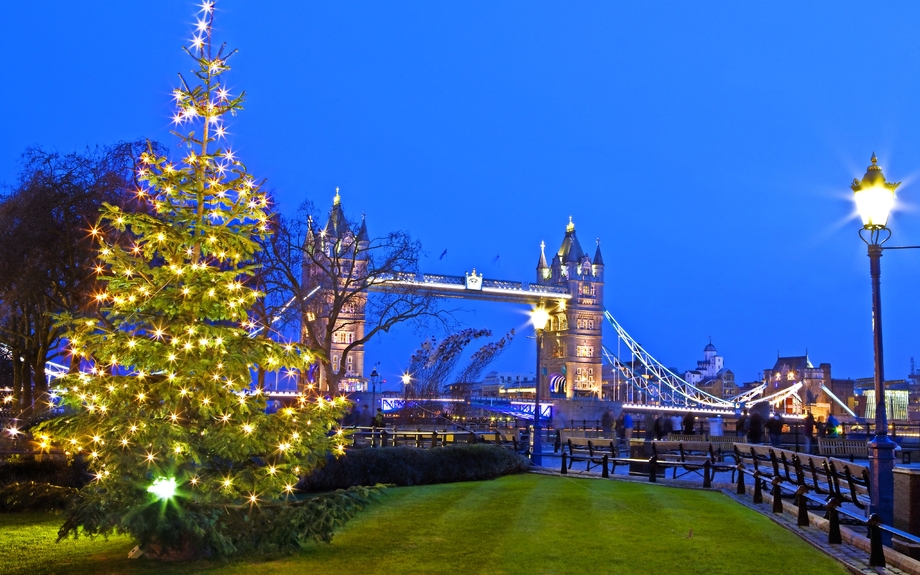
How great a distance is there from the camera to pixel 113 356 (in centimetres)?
859

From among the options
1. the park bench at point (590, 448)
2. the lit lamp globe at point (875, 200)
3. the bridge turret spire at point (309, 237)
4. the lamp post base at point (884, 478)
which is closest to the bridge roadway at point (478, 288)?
the bridge turret spire at point (309, 237)

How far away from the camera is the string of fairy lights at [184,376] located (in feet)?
27.4

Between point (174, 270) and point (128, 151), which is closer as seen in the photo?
point (174, 270)

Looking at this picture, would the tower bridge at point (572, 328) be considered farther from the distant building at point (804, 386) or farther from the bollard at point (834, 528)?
the bollard at point (834, 528)

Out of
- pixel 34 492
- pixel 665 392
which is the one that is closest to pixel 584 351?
pixel 665 392

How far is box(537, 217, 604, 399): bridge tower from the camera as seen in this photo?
103 metres

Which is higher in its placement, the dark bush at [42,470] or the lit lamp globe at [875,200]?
the lit lamp globe at [875,200]

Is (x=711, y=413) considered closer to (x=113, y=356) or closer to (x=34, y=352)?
(x=34, y=352)

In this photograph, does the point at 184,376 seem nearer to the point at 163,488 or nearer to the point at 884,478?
the point at 163,488

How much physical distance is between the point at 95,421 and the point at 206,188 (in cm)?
259

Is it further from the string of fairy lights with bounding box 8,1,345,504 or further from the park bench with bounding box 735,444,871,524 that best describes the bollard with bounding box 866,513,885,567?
the string of fairy lights with bounding box 8,1,345,504

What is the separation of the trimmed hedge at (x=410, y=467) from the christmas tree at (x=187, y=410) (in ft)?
23.8

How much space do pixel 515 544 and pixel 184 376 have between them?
3843 mm

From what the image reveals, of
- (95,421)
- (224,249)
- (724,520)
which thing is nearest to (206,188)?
(224,249)
